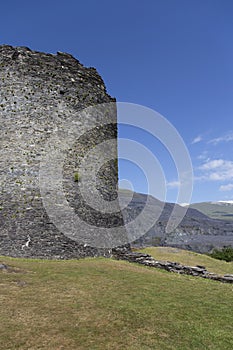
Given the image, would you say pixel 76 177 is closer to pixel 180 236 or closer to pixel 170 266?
pixel 170 266

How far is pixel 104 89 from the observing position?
65.5 ft

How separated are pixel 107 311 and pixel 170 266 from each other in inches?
323

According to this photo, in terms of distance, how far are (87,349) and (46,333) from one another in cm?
122

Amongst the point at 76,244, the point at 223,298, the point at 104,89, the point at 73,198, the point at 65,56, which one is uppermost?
the point at 65,56

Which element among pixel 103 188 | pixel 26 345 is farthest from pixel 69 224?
pixel 26 345

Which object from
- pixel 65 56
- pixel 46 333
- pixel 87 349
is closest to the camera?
pixel 87 349

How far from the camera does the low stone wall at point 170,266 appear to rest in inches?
603

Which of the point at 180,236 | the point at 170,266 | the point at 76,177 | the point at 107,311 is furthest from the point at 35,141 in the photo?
the point at 180,236

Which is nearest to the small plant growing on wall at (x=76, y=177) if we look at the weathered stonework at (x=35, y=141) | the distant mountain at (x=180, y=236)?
the weathered stonework at (x=35, y=141)

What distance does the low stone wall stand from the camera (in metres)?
15.3

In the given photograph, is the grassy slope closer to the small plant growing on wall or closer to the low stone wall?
the low stone wall

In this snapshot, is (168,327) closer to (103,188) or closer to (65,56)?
(103,188)

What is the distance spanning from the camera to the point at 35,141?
54.8 ft

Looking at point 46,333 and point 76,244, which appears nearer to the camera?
point 46,333
